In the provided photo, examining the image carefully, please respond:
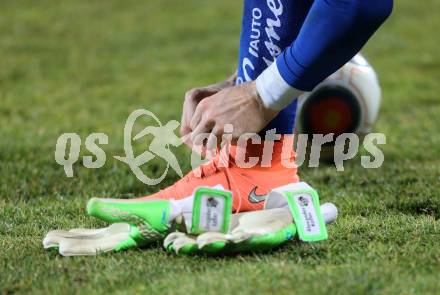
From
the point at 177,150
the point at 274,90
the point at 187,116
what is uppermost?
the point at 274,90

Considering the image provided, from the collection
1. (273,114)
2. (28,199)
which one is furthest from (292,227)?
(28,199)

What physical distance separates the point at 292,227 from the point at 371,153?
5.44ft

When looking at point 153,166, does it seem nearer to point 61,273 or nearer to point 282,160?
point 282,160

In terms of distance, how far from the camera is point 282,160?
2393 millimetres

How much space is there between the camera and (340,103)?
11.3ft

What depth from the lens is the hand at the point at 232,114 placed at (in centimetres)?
201

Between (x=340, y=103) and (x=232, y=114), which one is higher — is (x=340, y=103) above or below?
below

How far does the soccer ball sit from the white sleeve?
1.38 m

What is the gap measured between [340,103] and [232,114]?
1.49 m

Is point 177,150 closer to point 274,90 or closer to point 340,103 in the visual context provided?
point 340,103

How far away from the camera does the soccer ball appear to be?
11.2 feet

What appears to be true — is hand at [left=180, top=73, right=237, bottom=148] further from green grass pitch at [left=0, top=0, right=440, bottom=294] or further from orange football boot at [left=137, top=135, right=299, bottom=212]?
green grass pitch at [left=0, top=0, right=440, bottom=294]
